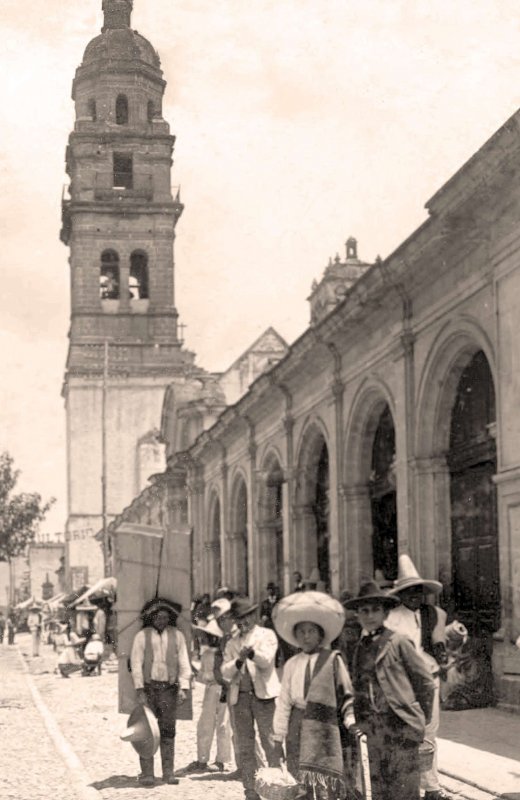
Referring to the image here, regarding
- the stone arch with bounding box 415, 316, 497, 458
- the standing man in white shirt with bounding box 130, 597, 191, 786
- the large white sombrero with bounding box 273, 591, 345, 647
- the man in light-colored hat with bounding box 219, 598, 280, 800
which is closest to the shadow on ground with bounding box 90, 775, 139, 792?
the standing man in white shirt with bounding box 130, 597, 191, 786

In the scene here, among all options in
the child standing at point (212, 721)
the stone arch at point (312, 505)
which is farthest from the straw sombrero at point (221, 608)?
the stone arch at point (312, 505)

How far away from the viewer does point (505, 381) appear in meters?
14.6

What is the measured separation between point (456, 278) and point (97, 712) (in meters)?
6.78

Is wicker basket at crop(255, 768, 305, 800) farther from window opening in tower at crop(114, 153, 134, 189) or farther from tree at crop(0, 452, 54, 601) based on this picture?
window opening in tower at crop(114, 153, 134, 189)

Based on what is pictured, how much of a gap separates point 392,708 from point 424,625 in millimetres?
3117

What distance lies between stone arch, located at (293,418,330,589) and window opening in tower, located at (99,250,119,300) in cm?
3701

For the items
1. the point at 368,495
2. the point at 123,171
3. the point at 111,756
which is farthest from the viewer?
the point at 123,171

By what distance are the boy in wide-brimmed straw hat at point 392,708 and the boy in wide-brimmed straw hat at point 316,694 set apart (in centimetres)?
21

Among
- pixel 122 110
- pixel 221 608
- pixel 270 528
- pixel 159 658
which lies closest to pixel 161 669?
pixel 159 658

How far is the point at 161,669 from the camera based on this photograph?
414 inches

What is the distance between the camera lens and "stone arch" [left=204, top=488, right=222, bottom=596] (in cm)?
3697

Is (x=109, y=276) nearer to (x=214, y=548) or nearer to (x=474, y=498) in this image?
(x=214, y=548)

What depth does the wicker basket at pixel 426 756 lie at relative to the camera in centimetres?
814

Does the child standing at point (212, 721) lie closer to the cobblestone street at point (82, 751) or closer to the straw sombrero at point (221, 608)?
the straw sombrero at point (221, 608)
